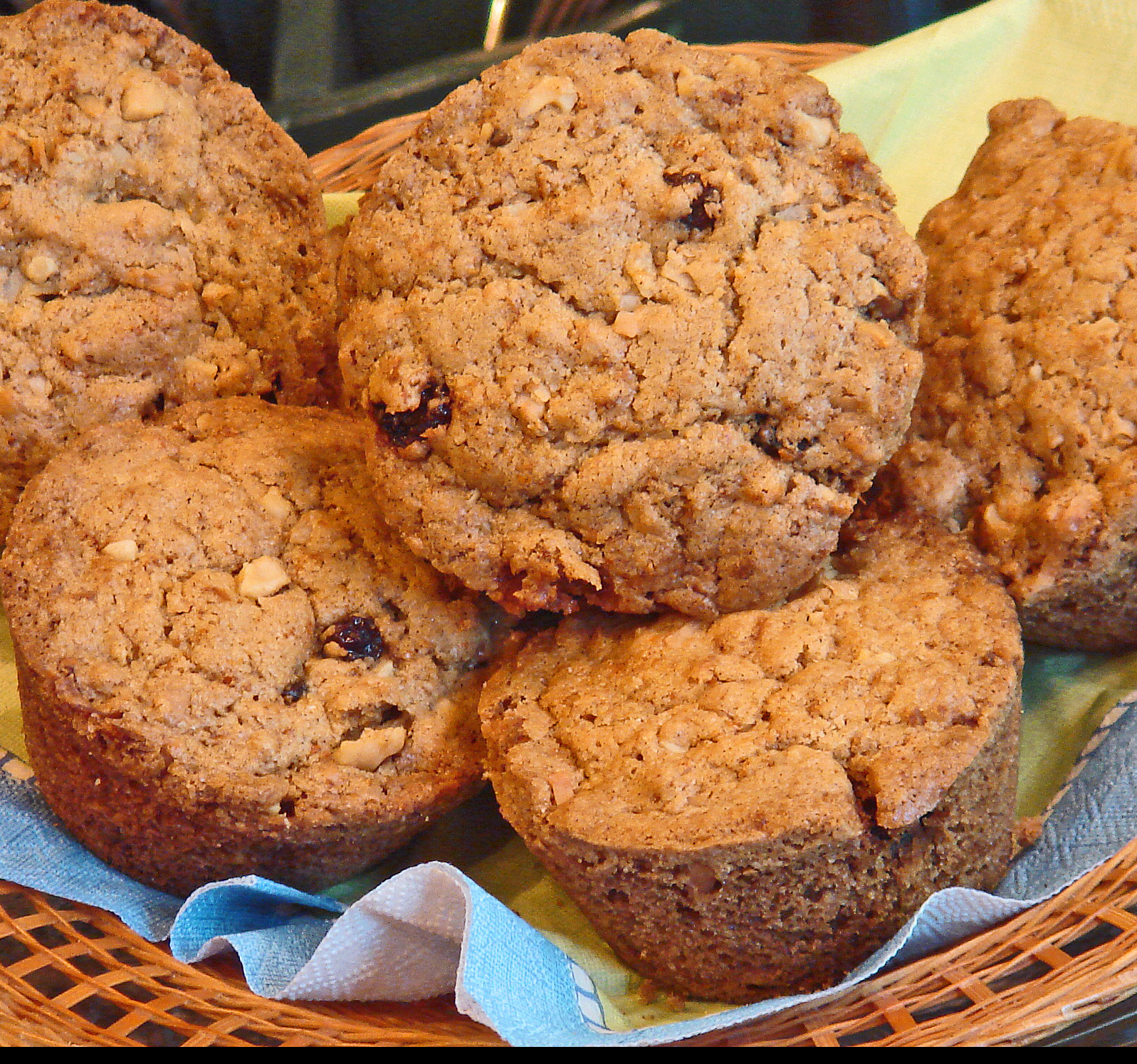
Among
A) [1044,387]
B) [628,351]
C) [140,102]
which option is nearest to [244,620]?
[628,351]

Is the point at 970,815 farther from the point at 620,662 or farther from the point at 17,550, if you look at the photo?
the point at 17,550

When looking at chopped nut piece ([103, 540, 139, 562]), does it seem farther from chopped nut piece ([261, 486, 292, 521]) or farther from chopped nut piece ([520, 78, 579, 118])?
chopped nut piece ([520, 78, 579, 118])

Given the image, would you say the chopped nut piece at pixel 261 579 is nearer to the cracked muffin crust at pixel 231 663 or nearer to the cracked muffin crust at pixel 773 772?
the cracked muffin crust at pixel 231 663

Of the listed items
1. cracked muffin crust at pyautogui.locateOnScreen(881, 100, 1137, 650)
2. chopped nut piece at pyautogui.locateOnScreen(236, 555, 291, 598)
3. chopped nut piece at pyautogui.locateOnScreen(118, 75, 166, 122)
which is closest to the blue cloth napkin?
cracked muffin crust at pyautogui.locateOnScreen(881, 100, 1137, 650)

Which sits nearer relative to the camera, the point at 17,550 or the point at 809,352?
the point at 809,352

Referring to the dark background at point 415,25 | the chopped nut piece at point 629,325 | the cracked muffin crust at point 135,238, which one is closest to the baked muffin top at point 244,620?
the cracked muffin crust at point 135,238

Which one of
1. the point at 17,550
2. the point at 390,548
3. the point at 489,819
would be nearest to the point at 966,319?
the point at 390,548

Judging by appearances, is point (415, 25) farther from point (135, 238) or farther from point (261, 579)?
point (261, 579)
